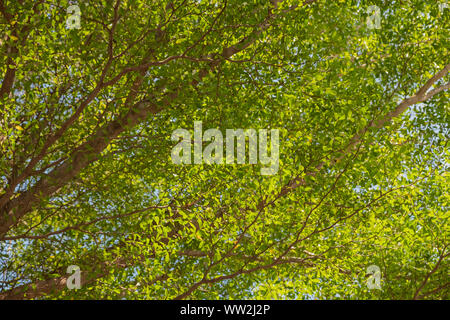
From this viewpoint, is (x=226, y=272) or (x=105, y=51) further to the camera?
(x=226, y=272)

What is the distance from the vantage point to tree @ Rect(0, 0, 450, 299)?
7523 millimetres

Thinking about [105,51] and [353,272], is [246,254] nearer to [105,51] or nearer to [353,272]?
[353,272]

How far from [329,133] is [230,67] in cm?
257

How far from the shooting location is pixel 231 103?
8398mm

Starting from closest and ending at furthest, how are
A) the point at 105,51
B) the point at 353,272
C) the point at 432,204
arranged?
the point at 105,51
the point at 353,272
the point at 432,204

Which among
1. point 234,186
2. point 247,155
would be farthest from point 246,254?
point 247,155

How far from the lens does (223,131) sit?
800 cm

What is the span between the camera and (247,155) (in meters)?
8.20

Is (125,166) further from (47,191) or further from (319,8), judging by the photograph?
(319,8)

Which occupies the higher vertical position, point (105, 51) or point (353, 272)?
point (105, 51)

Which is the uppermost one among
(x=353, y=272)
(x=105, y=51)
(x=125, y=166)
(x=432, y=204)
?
(x=105, y=51)

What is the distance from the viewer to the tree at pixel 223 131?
24.7ft

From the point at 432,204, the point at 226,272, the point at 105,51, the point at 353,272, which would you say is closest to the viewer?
the point at 105,51

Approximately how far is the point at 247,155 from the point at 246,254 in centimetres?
206
